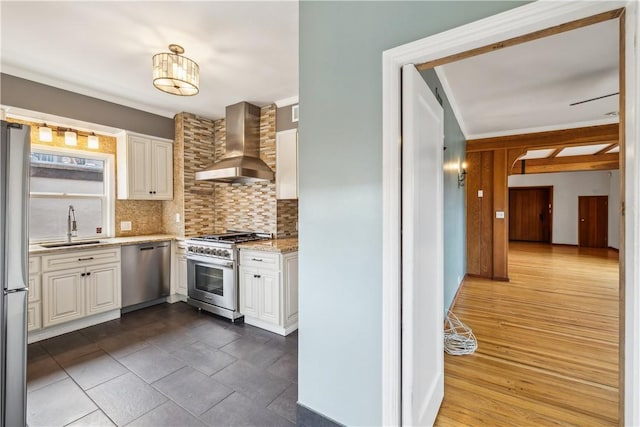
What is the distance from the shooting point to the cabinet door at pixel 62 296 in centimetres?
281

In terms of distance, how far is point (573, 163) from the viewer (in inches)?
261

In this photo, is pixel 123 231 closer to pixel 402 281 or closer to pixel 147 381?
pixel 147 381

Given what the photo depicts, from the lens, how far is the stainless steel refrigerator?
4.65 feet

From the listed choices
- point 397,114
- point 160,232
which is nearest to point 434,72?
point 397,114

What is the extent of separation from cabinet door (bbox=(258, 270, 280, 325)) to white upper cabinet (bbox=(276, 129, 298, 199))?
1.04 metres

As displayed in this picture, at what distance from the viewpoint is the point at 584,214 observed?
28.8 ft

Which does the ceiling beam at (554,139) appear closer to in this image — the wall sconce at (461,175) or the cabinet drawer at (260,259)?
the wall sconce at (461,175)

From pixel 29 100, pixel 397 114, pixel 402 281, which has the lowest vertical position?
pixel 402 281

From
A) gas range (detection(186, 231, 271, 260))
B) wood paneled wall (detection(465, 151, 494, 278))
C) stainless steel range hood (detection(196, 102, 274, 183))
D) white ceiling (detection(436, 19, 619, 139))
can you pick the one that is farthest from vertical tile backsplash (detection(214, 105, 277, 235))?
wood paneled wall (detection(465, 151, 494, 278))

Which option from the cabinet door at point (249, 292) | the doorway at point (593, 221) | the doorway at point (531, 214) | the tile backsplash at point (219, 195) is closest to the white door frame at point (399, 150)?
the cabinet door at point (249, 292)

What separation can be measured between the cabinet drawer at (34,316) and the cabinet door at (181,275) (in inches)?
55.0

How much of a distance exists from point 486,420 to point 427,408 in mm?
501

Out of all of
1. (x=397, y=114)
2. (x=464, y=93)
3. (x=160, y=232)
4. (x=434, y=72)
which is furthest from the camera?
(x=160, y=232)

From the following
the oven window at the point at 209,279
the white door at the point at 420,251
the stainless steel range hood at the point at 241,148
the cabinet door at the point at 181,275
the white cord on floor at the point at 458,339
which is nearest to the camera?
the white door at the point at 420,251
